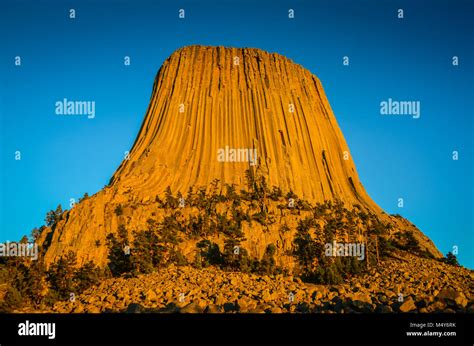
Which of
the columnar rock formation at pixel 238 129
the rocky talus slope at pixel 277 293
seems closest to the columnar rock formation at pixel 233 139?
the columnar rock formation at pixel 238 129

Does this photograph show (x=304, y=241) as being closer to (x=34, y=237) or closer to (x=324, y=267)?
(x=324, y=267)

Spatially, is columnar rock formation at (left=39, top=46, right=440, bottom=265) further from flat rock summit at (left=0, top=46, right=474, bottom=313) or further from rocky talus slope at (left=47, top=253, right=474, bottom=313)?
rocky talus slope at (left=47, top=253, right=474, bottom=313)

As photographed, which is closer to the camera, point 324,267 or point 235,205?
point 324,267

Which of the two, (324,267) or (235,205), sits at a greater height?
(235,205)

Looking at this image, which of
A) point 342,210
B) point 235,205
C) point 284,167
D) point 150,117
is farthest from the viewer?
point 150,117

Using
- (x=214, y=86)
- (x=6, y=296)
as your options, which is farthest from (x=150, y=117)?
(x=6, y=296)

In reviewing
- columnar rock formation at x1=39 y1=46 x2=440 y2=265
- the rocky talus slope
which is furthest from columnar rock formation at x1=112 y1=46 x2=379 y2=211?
the rocky talus slope

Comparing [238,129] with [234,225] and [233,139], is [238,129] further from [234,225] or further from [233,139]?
[234,225]

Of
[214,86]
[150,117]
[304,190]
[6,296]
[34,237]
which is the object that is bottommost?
[6,296]
